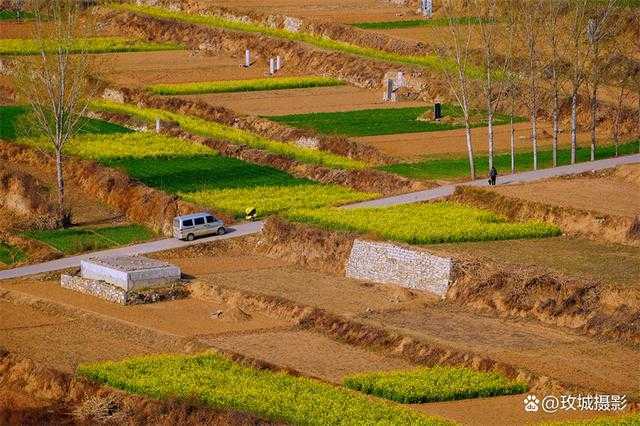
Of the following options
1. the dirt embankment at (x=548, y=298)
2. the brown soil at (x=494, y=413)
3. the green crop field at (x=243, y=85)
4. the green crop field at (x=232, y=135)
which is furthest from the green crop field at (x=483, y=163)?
the brown soil at (x=494, y=413)

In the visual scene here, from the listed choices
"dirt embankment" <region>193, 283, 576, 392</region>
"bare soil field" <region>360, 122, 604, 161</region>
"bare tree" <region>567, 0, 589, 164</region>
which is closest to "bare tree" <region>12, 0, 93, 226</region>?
"bare soil field" <region>360, 122, 604, 161</region>

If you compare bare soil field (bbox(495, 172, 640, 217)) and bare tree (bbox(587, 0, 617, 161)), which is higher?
bare tree (bbox(587, 0, 617, 161))

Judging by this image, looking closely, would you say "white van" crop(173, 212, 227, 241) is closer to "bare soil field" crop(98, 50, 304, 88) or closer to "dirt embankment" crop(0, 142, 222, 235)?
"dirt embankment" crop(0, 142, 222, 235)

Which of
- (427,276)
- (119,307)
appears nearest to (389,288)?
(427,276)

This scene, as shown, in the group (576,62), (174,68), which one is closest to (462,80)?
(576,62)

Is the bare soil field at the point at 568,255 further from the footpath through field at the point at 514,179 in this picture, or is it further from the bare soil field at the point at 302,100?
the bare soil field at the point at 302,100

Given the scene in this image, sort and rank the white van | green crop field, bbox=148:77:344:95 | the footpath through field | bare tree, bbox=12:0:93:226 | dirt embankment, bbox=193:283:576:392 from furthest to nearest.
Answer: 1. green crop field, bbox=148:77:344:95
2. bare tree, bbox=12:0:93:226
3. the footpath through field
4. the white van
5. dirt embankment, bbox=193:283:576:392

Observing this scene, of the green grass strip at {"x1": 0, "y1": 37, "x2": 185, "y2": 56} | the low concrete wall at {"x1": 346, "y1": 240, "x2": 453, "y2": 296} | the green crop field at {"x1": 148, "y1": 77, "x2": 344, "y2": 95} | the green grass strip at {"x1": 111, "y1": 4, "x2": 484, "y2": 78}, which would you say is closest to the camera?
the low concrete wall at {"x1": 346, "y1": 240, "x2": 453, "y2": 296}
